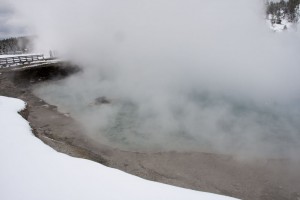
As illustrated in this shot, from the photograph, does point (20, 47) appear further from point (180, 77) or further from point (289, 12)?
point (289, 12)

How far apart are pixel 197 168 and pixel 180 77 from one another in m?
9.26

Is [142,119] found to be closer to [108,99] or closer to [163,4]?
[108,99]

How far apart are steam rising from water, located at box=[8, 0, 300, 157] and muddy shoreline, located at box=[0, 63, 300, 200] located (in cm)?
56

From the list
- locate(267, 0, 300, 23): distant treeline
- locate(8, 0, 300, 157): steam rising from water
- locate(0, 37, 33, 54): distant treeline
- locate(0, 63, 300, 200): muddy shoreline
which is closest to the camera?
locate(0, 63, 300, 200): muddy shoreline

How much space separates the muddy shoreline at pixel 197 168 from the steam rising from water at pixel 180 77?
0.56 meters

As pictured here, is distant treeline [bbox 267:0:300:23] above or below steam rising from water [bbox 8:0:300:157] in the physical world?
above

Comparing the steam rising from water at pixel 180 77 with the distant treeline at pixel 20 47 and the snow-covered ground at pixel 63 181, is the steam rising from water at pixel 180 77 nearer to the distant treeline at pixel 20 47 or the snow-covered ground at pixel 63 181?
the snow-covered ground at pixel 63 181

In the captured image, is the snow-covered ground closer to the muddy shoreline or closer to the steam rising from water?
the muddy shoreline

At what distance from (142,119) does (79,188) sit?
6.15 meters

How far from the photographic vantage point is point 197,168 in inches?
308

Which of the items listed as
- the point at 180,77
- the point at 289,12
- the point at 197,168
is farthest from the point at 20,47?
the point at 289,12

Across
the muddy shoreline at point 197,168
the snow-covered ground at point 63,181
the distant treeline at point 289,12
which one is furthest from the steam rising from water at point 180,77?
the distant treeline at point 289,12

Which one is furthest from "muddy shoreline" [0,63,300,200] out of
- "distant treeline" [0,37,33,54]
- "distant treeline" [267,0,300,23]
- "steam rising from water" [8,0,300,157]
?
"distant treeline" [267,0,300,23]

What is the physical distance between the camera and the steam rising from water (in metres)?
9.98
